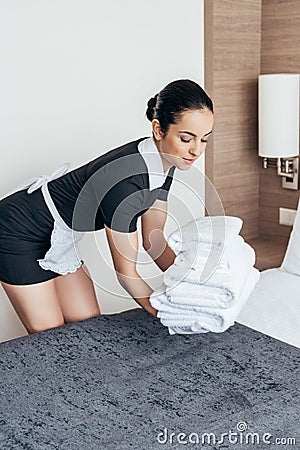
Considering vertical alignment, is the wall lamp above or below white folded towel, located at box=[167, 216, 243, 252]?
above

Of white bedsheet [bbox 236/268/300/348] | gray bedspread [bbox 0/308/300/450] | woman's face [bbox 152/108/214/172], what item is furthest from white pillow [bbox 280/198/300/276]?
woman's face [bbox 152/108/214/172]

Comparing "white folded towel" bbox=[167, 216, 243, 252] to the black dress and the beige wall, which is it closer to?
the black dress

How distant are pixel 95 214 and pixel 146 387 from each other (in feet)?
1.98

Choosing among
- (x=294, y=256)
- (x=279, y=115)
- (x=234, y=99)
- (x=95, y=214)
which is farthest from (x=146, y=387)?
Answer: (x=234, y=99)

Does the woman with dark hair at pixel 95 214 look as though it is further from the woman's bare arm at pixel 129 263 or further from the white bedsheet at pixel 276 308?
the white bedsheet at pixel 276 308

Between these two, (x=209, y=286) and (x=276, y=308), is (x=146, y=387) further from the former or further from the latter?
(x=276, y=308)

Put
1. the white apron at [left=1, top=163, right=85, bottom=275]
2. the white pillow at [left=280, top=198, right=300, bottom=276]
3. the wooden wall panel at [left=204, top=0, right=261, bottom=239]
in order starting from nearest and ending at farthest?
the white apron at [left=1, top=163, right=85, bottom=275] < the white pillow at [left=280, top=198, right=300, bottom=276] < the wooden wall panel at [left=204, top=0, right=261, bottom=239]

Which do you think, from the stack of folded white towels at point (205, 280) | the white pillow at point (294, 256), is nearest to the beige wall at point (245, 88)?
the white pillow at point (294, 256)

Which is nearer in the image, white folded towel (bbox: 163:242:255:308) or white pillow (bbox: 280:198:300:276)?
white folded towel (bbox: 163:242:255:308)

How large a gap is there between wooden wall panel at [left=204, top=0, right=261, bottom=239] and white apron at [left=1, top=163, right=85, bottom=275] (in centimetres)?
120

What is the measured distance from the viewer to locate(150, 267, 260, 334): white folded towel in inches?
70.6

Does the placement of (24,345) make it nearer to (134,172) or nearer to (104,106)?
(134,172)

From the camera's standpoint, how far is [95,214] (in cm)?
206

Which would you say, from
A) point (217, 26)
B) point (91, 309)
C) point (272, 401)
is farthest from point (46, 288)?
point (217, 26)
